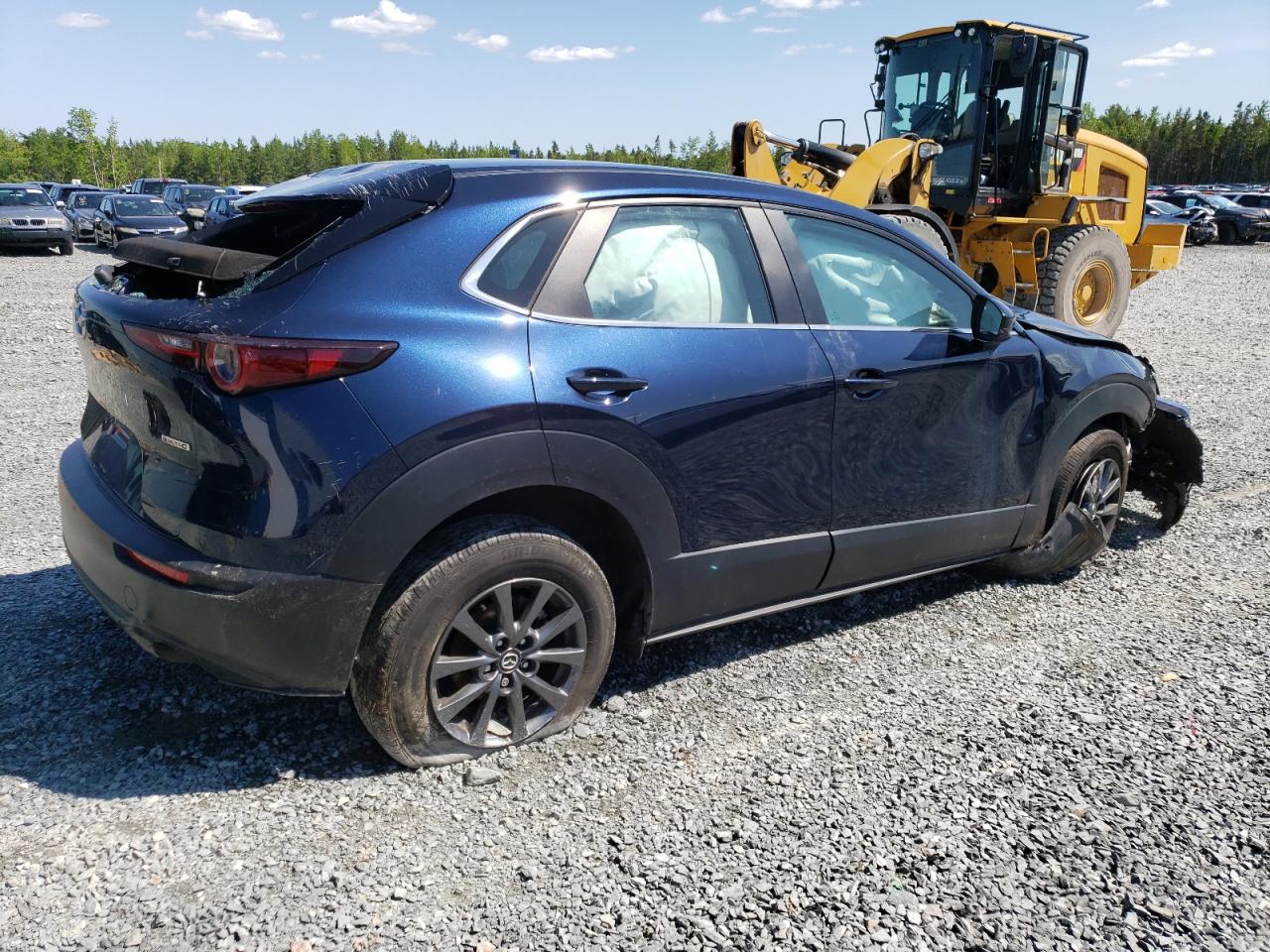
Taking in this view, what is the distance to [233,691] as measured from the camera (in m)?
3.29

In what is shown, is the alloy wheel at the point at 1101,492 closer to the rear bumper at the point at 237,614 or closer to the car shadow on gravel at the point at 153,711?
the car shadow on gravel at the point at 153,711

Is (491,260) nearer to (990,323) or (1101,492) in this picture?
(990,323)

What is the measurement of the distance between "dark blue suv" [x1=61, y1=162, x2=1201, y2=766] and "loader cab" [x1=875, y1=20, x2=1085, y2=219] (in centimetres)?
783

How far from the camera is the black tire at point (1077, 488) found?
4.32m

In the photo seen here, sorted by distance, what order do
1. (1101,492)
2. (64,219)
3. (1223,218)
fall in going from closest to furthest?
(1101,492) → (64,219) → (1223,218)

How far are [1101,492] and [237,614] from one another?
3870 millimetres

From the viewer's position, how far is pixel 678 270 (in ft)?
10.3

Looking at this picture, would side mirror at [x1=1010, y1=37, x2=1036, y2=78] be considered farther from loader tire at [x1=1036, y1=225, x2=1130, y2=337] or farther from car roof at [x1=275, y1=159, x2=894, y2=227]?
car roof at [x1=275, y1=159, x2=894, y2=227]

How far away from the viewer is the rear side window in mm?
2744

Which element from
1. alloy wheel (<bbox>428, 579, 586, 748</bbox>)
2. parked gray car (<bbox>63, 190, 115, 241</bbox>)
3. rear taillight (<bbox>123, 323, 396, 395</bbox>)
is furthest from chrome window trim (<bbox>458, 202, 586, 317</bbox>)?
parked gray car (<bbox>63, 190, 115, 241</bbox>)

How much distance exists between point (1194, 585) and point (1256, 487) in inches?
81.3

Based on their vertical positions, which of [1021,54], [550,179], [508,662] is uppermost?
[1021,54]

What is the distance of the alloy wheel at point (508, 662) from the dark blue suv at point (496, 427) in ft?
0.03

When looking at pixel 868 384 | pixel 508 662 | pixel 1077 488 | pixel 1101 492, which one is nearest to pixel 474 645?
pixel 508 662
